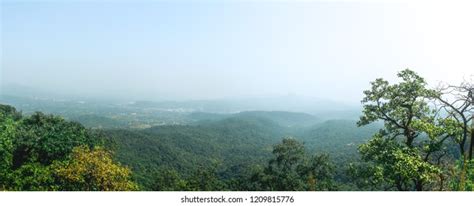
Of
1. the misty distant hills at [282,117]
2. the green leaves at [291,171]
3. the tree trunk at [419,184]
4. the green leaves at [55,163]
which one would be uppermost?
the tree trunk at [419,184]

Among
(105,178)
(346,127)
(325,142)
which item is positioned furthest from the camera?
(346,127)

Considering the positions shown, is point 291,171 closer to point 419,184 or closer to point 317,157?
point 317,157

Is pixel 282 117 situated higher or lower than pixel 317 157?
lower

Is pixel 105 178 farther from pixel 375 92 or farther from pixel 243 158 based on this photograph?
pixel 243 158

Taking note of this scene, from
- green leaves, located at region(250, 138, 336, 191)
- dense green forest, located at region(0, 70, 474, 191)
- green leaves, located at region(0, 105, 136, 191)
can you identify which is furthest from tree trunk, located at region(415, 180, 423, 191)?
green leaves, located at region(250, 138, 336, 191)

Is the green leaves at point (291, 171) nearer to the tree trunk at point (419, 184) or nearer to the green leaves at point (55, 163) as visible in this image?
the green leaves at point (55, 163)

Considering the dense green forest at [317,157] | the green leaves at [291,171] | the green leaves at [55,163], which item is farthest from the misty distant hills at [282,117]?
the green leaves at [55,163]

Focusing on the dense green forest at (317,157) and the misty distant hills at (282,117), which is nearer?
the dense green forest at (317,157)

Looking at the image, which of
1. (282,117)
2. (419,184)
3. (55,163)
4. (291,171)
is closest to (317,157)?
(291,171)
